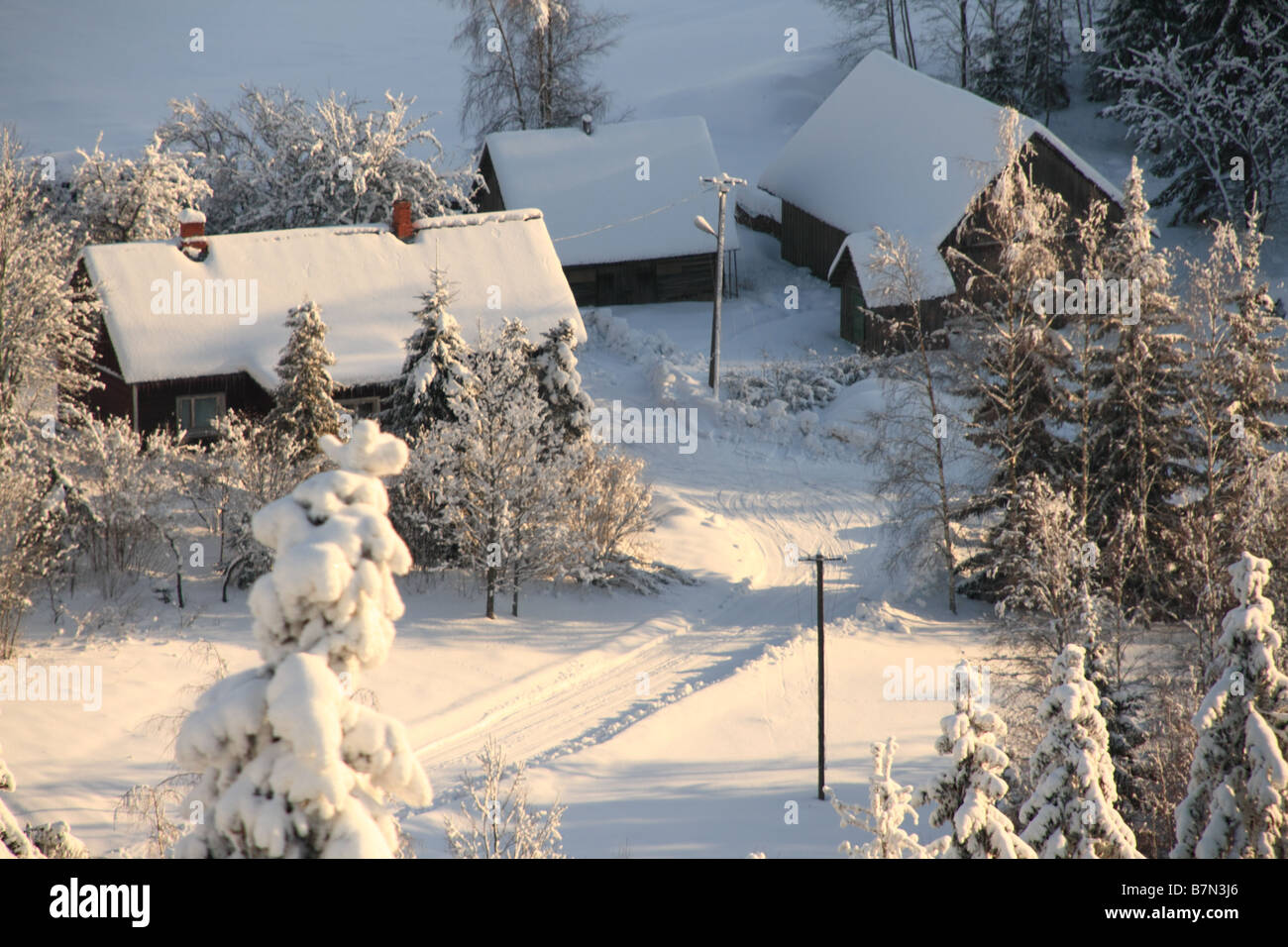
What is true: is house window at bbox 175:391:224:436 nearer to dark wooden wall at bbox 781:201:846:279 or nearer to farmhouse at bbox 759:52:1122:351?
farmhouse at bbox 759:52:1122:351

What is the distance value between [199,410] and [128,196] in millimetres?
11964

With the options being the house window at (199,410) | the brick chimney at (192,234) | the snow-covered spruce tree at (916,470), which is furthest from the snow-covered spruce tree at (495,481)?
the brick chimney at (192,234)

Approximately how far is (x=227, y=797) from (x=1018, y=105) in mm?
53930

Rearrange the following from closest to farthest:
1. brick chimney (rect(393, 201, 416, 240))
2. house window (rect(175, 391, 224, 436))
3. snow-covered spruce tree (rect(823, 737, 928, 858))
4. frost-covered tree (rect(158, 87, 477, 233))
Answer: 1. snow-covered spruce tree (rect(823, 737, 928, 858))
2. house window (rect(175, 391, 224, 436))
3. brick chimney (rect(393, 201, 416, 240))
4. frost-covered tree (rect(158, 87, 477, 233))

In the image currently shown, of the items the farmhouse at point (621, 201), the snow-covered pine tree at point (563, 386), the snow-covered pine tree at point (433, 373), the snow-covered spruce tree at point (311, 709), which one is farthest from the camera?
the farmhouse at point (621, 201)

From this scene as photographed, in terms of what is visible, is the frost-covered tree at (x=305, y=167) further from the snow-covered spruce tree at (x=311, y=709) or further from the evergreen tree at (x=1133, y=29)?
the snow-covered spruce tree at (x=311, y=709)

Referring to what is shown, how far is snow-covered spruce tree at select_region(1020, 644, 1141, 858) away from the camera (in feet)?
39.0

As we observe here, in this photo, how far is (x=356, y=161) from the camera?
137 ft

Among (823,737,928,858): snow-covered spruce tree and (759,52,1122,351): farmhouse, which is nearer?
(823,737,928,858): snow-covered spruce tree

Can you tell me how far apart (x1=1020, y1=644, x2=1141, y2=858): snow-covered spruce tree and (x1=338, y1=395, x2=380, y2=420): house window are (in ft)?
67.8

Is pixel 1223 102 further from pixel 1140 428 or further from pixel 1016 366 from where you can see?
pixel 1016 366

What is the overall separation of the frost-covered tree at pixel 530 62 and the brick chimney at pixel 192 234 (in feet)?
75.9

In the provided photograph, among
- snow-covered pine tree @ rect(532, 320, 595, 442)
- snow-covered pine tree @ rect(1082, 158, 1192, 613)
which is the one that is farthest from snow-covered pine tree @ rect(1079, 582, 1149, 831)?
snow-covered pine tree @ rect(532, 320, 595, 442)

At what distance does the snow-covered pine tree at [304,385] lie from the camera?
24703 millimetres
